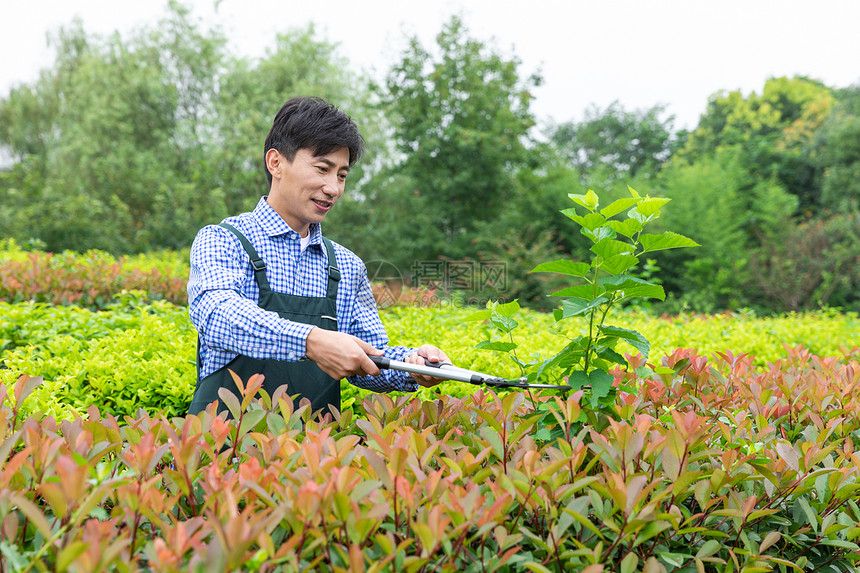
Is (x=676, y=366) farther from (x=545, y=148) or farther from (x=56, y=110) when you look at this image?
(x=56, y=110)

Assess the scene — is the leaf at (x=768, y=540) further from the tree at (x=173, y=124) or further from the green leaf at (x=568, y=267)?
the tree at (x=173, y=124)

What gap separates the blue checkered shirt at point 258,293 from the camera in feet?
5.49

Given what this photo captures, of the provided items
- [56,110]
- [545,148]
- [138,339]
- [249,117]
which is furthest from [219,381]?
[56,110]

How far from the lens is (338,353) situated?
1570 millimetres

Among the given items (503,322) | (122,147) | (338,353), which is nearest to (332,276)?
(338,353)

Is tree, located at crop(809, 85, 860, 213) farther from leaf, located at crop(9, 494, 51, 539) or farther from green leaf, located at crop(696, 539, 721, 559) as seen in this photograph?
leaf, located at crop(9, 494, 51, 539)

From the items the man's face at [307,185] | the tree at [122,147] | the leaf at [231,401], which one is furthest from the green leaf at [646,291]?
the tree at [122,147]

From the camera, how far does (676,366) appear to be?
2025 millimetres

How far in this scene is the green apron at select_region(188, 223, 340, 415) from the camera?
1.96m

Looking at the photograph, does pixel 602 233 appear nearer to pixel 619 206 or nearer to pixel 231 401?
pixel 619 206

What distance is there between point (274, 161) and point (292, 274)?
443mm

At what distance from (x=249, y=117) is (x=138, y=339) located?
16490mm

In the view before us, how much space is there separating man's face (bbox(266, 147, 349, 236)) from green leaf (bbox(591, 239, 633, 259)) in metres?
1.02

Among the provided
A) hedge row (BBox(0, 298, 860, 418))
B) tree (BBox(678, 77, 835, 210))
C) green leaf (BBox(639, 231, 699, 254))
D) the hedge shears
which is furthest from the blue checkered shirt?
tree (BBox(678, 77, 835, 210))
